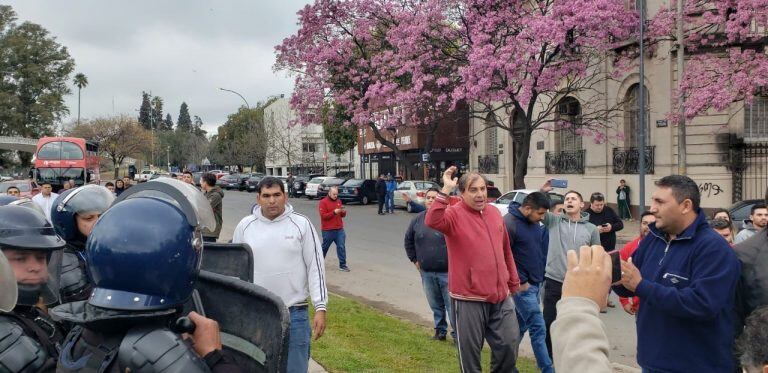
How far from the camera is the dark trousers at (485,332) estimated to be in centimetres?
481

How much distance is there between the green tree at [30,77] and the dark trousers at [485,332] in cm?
5419

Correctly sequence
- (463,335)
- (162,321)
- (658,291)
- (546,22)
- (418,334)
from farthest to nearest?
(546,22), (418,334), (463,335), (658,291), (162,321)

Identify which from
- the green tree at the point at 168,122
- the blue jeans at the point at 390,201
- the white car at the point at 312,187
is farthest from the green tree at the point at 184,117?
the blue jeans at the point at 390,201

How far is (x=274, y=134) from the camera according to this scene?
53.5 meters

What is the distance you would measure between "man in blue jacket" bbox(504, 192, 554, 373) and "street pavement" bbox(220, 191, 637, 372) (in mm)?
914

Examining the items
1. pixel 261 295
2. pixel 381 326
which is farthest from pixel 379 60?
pixel 261 295

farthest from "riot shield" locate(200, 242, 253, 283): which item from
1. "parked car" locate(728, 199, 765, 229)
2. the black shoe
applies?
"parked car" locate(728, 199, 765, 229)

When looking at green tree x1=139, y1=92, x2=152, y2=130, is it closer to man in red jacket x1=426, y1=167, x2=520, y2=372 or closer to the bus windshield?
the bus windshield

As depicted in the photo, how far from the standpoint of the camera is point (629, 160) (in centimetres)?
2195

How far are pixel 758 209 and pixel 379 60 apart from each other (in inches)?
779

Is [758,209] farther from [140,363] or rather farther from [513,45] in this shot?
[513,45]

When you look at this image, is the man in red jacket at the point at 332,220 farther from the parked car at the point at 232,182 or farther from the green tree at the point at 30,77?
the green tree at the point at 30,77

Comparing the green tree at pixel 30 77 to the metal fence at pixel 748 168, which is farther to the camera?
the green tree at pixel 30 77

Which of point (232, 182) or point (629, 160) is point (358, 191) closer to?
point (629, 160)
